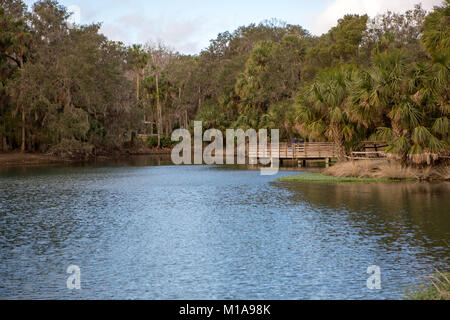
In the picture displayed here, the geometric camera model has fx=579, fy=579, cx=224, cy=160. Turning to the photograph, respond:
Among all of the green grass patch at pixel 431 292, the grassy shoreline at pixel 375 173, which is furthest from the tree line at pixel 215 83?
the green grass patch at pixel 431 292

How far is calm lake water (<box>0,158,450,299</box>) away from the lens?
11.4 metres

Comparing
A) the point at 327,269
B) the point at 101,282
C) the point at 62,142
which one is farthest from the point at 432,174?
the point at 62,142

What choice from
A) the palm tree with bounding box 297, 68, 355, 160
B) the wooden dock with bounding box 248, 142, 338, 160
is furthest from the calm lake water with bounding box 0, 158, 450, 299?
the wooden dock with bounding box 248, 142, 338, 160

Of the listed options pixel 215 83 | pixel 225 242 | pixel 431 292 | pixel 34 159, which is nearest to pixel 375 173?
pixel 225 242

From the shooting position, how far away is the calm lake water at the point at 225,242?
1143cm

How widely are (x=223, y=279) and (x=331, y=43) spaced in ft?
182

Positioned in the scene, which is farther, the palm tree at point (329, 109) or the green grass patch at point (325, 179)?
the palm tree at point (329, 109)

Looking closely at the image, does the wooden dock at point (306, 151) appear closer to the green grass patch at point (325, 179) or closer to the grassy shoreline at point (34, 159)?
the green grass patch at point (325, 179)

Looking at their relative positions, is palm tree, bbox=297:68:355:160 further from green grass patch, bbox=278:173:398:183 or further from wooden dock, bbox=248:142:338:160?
wooden dock, bbox=248:142:338:160

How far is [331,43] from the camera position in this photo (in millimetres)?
64062

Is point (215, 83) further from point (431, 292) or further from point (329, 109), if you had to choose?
point (431, 292)

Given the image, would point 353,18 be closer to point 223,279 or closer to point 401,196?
point 401,196
